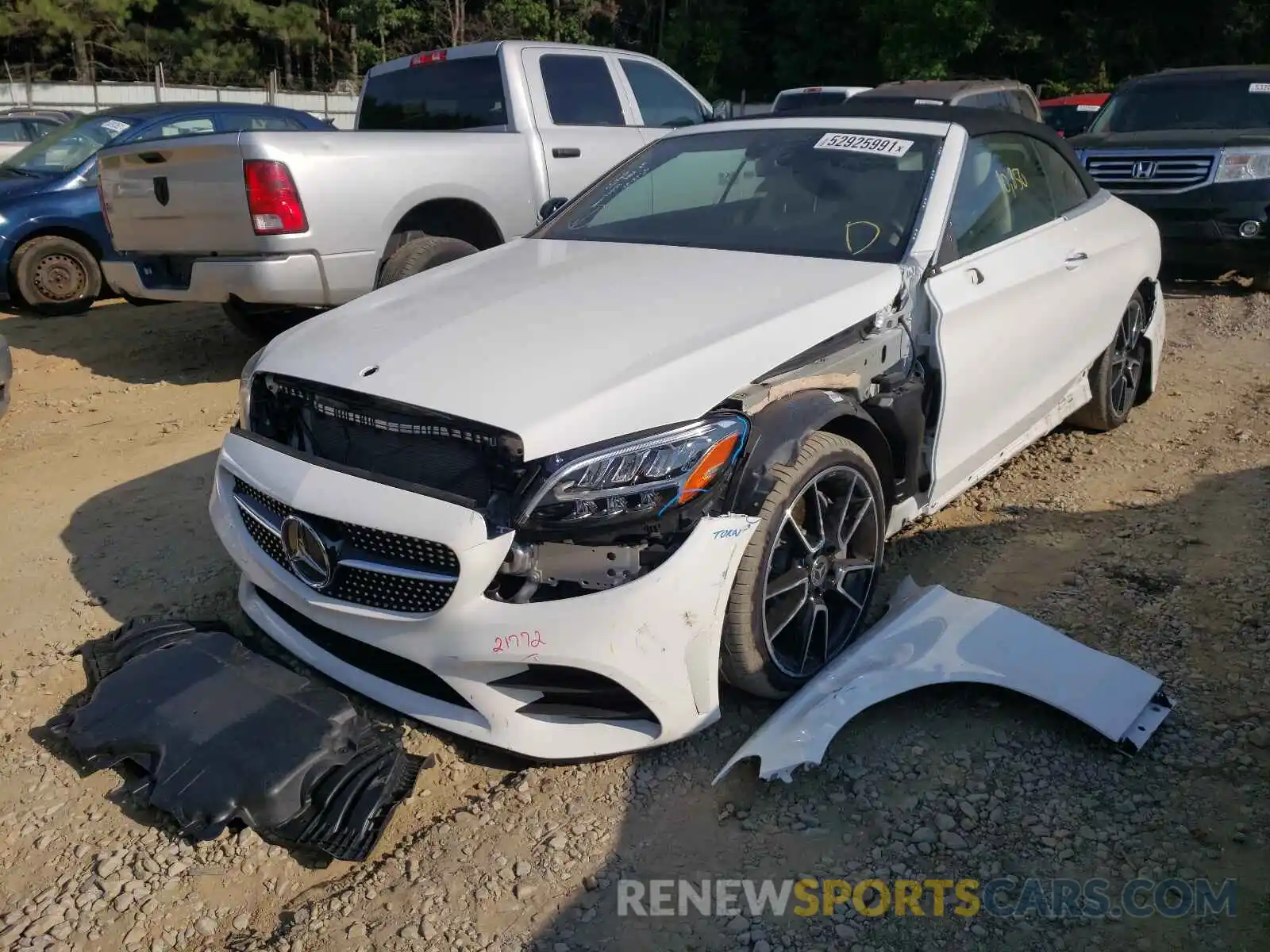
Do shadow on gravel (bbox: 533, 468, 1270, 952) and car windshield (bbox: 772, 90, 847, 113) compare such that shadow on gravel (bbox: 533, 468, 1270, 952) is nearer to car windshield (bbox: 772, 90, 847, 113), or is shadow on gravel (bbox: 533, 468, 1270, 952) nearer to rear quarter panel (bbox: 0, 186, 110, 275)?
rear quarter panel (bbox: 0, 186, 110, 275)

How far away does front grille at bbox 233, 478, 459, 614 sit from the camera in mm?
2648

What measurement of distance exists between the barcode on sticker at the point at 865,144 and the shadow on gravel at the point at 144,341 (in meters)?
4.39

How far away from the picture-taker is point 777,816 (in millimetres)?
2754

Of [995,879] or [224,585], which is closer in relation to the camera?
[995,879]

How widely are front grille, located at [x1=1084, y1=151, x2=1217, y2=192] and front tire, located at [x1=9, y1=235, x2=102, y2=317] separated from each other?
27.3ft

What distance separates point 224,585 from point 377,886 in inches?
69.9

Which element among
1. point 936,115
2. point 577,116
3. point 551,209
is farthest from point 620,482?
point 577,116

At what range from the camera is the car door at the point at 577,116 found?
7047mm

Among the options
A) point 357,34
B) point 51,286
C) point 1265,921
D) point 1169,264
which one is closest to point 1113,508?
point 1265,921

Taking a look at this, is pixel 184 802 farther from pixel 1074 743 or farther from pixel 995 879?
pixel 1074 743

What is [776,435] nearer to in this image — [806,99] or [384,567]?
[384,567]

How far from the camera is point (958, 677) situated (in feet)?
9.87

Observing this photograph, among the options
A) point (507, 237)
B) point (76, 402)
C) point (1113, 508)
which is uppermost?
point (507, 237)

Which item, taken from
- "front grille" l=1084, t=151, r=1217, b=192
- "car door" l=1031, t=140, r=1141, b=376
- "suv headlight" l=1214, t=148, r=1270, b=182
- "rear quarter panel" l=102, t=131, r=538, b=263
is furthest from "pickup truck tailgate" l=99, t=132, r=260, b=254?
"suv headlight" l=1214, t=148, r=1270, b=182
